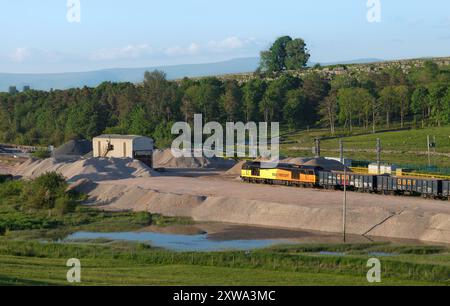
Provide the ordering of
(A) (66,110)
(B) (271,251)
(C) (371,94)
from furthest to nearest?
(A) (66,110), (C) (371,94), (B) (271,251)

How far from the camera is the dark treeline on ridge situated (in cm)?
13088

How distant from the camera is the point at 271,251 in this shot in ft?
148

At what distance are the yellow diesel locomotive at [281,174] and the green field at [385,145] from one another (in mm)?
23515

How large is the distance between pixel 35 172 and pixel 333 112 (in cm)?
5651

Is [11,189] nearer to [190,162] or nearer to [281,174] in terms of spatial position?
[190,162]

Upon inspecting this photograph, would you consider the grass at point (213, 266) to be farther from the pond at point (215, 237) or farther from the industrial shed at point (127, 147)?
the industrial shed at point (127, 147)

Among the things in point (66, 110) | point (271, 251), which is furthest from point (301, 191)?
point (66, 110)

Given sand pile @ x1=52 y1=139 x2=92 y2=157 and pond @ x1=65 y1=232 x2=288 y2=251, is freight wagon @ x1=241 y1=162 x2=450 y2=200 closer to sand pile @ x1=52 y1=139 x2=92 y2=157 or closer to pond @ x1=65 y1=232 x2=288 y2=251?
pond @ x1=65 y1=232 x2=288 y2=251

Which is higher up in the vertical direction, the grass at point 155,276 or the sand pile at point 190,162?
the grass at point 155,276

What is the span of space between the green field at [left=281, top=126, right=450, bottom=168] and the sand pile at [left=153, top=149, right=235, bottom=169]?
41.9 ft

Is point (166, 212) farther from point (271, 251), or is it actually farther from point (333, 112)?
point (333, 112)

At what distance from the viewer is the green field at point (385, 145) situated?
103 m

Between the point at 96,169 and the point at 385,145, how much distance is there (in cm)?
4545

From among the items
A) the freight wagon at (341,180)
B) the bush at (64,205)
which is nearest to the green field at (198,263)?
the bush at (64,205)
